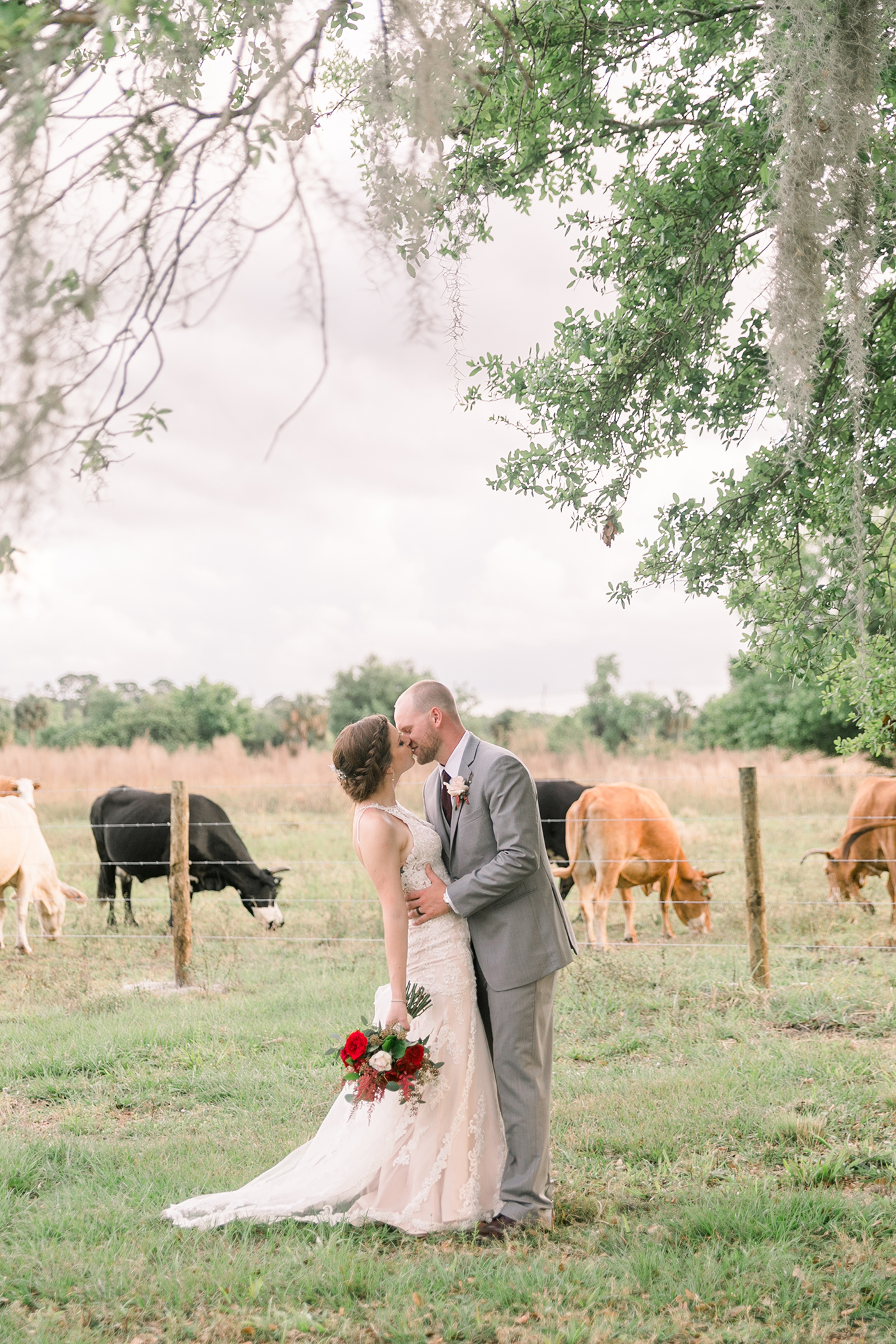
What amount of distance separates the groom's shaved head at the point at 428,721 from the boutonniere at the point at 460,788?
0.12m

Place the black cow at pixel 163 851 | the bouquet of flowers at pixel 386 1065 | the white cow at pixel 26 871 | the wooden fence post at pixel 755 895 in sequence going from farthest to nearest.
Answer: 1. the black cow at pixel 163 851
2. the white cow at pixel 26 871
3. the wooden fence post at pixel 755 895
4. the bouquet of flowers at pixel 386 1065

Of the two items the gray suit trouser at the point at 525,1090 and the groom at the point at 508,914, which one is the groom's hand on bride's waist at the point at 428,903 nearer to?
the groom at the point at 508,914

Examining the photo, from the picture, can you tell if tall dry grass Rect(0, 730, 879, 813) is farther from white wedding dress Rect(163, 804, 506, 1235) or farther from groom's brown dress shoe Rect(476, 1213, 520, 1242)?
groom's brown dress shoe Rect(476, 1213, 520, 1242)

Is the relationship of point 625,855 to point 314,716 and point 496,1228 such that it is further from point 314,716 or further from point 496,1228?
point 314,716

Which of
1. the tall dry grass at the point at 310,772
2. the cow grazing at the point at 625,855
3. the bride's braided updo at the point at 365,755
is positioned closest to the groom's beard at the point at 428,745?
the bride's braided updo at the point at 365,755

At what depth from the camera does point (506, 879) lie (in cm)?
409

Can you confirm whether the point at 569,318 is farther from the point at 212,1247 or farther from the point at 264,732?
the point at 264,732

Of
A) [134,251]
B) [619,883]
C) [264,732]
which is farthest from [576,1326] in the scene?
[264,732]

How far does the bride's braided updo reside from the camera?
4266mm

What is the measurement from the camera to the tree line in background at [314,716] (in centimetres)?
3672

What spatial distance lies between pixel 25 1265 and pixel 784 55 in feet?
16.8

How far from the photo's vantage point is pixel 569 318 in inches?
225

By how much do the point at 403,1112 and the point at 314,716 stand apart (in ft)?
121

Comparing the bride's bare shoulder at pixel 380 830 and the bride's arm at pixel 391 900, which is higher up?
the bride's bare shoulder at pixel 380 830
